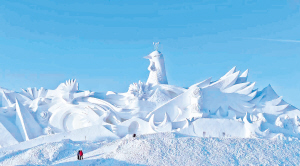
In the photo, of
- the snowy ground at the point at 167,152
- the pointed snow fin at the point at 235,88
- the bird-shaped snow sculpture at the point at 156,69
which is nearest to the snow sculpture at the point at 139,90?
the bird-shaped snow sculpture at the point at 156,69

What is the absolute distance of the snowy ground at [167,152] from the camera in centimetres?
2238

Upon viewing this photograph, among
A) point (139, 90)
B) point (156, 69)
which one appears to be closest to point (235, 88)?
point (156, 69)

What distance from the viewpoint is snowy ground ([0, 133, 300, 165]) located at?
73.4 feet

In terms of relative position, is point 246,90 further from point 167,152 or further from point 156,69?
point 167,152

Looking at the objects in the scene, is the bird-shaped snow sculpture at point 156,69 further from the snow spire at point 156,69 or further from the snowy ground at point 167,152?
the snowy ground at point 167,152

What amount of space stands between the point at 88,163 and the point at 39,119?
27.6 ft

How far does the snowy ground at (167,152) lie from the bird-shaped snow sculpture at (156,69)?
5877 mm

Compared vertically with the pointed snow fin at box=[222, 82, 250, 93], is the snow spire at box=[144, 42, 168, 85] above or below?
above

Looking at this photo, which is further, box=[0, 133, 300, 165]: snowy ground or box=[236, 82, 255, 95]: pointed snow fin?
box=[236, 82, 255, 95]: pointed snow fin

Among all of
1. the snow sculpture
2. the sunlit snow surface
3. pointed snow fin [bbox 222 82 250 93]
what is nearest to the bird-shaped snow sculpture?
the sunlit snow surface

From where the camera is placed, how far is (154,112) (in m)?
28.6

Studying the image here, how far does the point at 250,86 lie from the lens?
29.9 m

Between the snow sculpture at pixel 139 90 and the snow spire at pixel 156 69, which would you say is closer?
the snow sculpture at pixel 139 90

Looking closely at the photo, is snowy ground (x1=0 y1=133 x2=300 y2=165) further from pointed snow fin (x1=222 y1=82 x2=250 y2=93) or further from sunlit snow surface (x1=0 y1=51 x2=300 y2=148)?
pointed snow fin (x1=222 y1=82 x2=250 y2=93)
